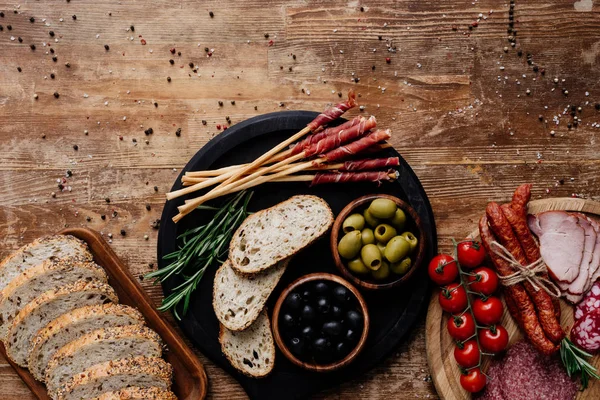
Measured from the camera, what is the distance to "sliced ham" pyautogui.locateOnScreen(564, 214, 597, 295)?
2736 millimetres

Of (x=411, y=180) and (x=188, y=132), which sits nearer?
(x=411, y=180)

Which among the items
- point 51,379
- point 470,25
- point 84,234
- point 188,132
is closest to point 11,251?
point 84,234

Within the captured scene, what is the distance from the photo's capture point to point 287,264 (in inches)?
110

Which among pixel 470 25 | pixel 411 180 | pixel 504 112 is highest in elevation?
pixel 470 25

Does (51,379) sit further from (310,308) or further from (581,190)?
(581,190)

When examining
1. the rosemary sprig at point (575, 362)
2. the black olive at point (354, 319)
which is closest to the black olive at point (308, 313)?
the black olive at point (354, 319)

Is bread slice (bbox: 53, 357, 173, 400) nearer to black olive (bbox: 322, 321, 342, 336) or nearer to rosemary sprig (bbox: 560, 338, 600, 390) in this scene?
black olive (bbox: 322, 321, 342, 336)

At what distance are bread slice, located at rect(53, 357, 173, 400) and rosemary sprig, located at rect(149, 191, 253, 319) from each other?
0.94 ft

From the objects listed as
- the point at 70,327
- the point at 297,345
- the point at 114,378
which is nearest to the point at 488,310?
the point at 297,345

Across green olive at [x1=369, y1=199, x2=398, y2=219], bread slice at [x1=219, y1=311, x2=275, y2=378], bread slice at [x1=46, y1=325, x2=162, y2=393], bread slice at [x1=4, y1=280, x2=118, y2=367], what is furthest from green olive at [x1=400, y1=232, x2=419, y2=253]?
bread slice at [x1=4, y1=280, x2=118, y2=367]

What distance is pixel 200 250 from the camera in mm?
2848

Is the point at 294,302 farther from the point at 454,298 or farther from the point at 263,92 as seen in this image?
the point at 263,92

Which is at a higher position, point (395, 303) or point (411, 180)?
point (411, 180)

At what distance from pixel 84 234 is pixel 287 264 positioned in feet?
3.80
